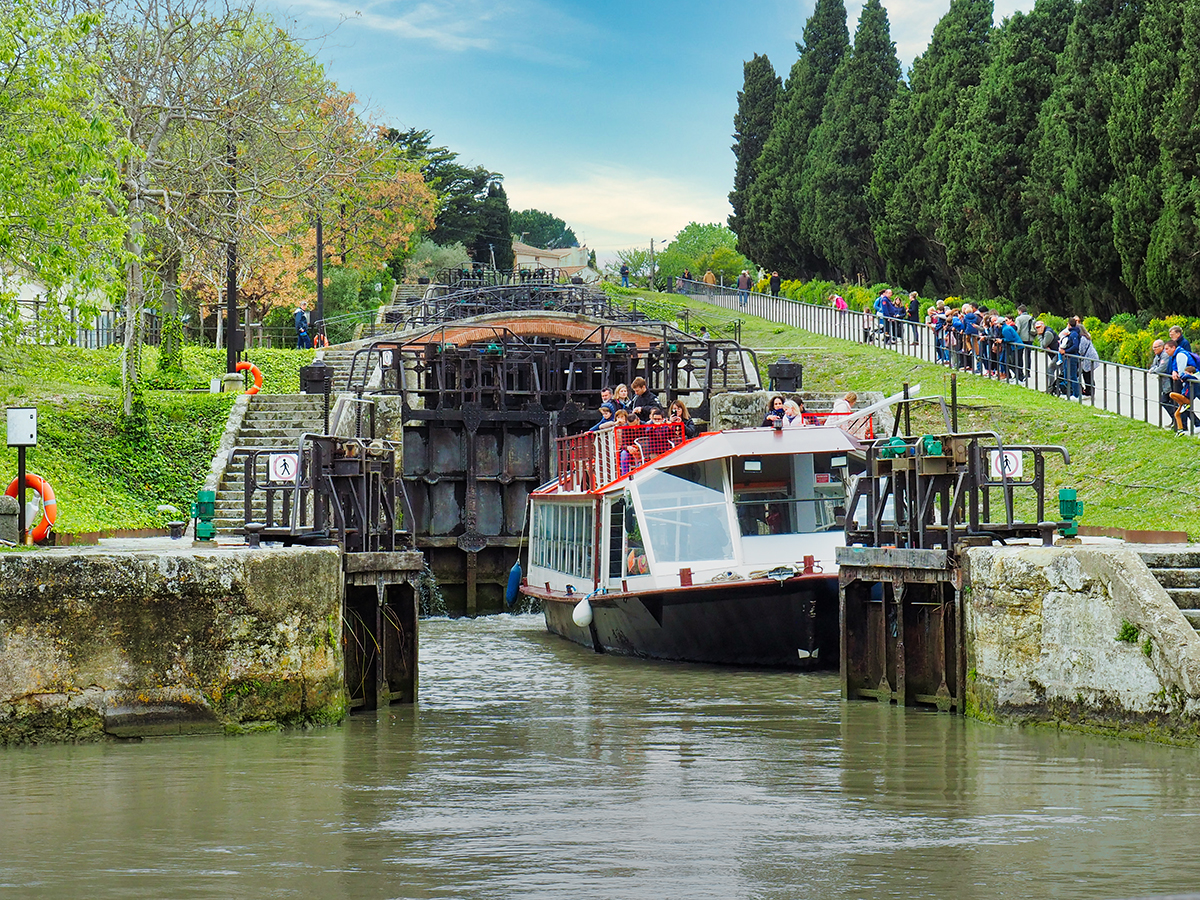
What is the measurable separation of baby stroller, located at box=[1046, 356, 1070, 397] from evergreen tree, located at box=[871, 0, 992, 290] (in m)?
19.3

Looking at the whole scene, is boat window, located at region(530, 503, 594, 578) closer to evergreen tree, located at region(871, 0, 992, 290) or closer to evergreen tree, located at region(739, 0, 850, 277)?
evergreen tree, located at region(871, 0, 992, 290)

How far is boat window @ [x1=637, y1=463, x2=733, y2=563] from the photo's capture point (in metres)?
19.6

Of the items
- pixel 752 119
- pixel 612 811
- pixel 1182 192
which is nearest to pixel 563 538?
pixel 612 811

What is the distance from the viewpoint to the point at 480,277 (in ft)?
241

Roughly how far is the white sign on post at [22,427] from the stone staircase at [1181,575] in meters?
10.4

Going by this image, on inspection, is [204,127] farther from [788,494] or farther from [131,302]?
[788,494]

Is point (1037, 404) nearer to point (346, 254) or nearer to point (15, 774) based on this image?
point (15, 774)

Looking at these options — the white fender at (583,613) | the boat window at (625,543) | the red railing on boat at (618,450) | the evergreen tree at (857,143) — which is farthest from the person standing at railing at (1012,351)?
the evergreen tree at (857,143)

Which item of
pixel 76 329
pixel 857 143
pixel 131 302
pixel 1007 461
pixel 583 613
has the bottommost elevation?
pixel 583 613

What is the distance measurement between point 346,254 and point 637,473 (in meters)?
45.4

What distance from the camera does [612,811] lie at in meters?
10.8

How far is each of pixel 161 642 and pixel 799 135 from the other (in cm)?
5643

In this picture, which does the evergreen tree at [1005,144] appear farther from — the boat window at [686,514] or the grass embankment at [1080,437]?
the boat window at [686,514]

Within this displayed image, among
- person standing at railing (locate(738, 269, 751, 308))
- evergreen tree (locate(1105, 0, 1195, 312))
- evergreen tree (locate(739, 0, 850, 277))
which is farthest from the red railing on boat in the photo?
evergreen tree (locate(739, 0, 850, 277))
